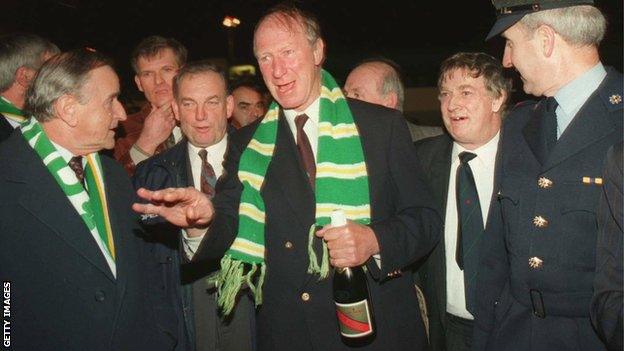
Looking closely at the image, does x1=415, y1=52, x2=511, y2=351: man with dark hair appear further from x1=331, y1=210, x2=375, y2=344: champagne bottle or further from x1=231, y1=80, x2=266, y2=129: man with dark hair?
x1=231, y1=80, x2=266, y2=129: man with dark hair

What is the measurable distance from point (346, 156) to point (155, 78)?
278 cm

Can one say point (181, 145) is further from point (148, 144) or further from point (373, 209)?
Result: point (373, 209)

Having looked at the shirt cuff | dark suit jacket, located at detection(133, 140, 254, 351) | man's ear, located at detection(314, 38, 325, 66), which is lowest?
dark suit jacket, located at detection(133, 140, 254, 351)

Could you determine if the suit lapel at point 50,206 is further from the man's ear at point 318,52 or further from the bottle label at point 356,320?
the man's ear at point 318,52

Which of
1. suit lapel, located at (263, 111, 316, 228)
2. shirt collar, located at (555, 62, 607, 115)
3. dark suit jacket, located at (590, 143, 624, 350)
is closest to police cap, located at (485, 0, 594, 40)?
shirt collar, located at (555, 62, 607, 115)

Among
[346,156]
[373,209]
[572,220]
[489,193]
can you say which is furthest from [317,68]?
[572,220]

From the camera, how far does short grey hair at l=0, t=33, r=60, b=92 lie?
3859mm

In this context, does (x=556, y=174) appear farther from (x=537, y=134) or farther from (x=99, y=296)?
(x=99, y=296)

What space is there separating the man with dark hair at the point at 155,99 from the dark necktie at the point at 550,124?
3.13 metres

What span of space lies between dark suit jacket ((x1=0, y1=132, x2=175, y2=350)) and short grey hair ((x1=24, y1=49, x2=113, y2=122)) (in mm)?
181

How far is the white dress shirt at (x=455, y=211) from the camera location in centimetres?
302

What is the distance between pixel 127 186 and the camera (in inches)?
113

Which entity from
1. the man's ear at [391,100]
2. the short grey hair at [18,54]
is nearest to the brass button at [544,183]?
the man's ear at [391,100]

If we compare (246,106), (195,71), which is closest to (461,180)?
(195,71)
